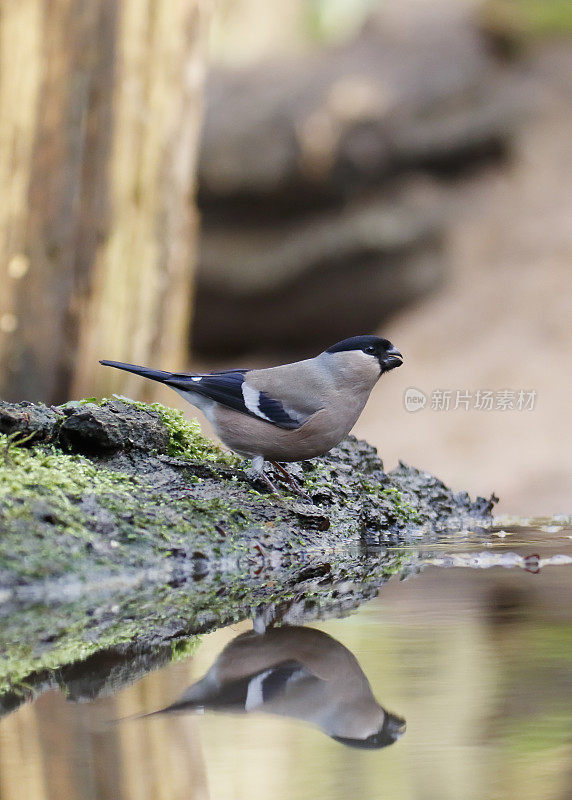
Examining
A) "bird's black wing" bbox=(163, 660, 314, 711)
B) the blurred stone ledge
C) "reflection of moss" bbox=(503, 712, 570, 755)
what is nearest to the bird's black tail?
"bird's black wing" bbox=(163, 660, 314, 711)

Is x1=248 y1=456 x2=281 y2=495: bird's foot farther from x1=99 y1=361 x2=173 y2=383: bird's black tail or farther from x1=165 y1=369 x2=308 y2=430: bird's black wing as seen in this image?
x1=99 y1=361 x2=173 y2=383: bird's black tail

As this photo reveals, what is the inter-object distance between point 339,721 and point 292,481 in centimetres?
236

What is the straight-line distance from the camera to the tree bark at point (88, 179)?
7316mm

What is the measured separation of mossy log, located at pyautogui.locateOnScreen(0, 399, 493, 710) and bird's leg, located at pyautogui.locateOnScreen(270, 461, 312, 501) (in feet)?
0.13

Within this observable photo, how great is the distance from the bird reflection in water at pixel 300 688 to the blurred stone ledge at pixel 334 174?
12747mm

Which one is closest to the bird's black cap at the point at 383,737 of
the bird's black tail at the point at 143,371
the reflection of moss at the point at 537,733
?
the reflection of moss at the point at 537,733

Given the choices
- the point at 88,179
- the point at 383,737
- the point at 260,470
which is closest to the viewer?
the point at 383,737

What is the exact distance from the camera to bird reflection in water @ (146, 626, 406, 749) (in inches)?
66.0

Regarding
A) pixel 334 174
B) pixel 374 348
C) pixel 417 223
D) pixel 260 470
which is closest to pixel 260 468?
pixel 260 470

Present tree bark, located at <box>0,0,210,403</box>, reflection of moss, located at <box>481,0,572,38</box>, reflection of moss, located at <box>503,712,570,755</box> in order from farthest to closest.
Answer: reflection of moss, located at <box>481,0,572,38</box> < tree bark, located at <box>0,0,210,403</box> < reflection of moss, located at <box>503,712,570,755</box>

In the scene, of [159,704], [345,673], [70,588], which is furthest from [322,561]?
[159,704]

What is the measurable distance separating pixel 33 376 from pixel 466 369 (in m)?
8.78

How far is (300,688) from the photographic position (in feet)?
6.18

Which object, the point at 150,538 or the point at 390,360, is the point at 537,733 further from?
the point at 390,360
